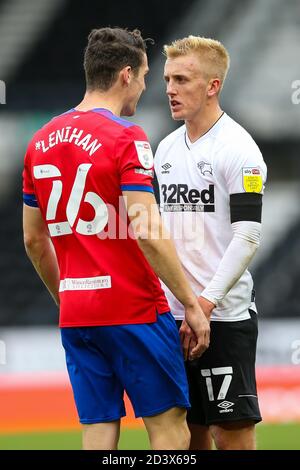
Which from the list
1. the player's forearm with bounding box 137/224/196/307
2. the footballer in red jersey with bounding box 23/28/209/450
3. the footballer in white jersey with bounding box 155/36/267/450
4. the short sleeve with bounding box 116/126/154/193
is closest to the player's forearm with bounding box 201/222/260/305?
the footballer in white jersey with bounding box 155/36/267/450

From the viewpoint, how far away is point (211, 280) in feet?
12.0

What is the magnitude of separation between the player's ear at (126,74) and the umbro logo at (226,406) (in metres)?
1.27

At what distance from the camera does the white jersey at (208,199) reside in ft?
12.0

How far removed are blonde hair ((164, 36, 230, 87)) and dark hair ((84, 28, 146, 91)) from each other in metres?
0.44

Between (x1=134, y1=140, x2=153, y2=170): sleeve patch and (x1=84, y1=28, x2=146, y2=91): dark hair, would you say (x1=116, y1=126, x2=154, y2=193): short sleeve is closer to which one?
(x1=134, y1=140, x2=153, y2=170): sleeve patch

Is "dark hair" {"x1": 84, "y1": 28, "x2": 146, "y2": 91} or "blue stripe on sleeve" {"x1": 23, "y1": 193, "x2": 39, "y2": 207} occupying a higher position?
"dark hair" {"x1": 84, "y1": 28, "x2": 146, "y2": 91}

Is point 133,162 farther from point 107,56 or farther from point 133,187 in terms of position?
point 107,56

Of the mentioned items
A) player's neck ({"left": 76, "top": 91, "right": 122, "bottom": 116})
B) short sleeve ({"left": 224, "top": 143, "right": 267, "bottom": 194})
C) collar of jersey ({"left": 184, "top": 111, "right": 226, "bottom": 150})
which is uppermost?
player's neck ({"left": 76, "top": 91, "right": 122, "bottom": 116})

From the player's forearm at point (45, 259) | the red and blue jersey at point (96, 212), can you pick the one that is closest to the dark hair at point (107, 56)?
the red and blue jersey at point (96, 212)

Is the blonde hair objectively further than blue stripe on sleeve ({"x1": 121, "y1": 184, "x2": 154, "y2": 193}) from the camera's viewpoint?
Yes

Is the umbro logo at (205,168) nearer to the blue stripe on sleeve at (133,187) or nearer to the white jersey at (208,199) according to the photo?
the white jersey at (208,199)

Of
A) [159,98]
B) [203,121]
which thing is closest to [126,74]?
[203,121]

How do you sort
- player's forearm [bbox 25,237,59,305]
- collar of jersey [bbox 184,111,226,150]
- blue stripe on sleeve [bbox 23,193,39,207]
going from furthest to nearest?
collar of jersey [bbox 184,111,226,150] < player's forearm [bbox 25,237,59,305] < blue stripe on sleeve [bbox 23,193,39,207]

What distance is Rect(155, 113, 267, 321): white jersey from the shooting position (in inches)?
144
